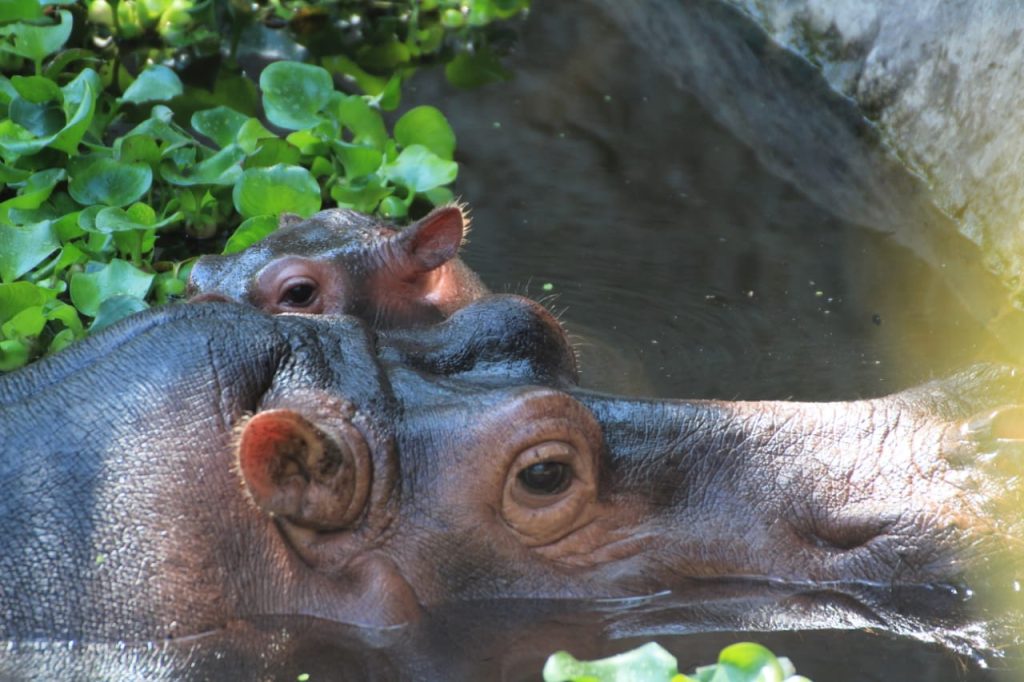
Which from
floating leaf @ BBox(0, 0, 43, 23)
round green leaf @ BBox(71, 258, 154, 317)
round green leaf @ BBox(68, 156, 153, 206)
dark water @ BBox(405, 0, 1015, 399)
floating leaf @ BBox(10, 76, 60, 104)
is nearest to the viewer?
round green leaf @ BBox(71, 258, 154, 317)

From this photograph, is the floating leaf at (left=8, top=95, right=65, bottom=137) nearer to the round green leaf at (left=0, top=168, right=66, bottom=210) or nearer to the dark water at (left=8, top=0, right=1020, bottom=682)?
the round green leaf at (left=0, top=168, right=66, bottom=210)

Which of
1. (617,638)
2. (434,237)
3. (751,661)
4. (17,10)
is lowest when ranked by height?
(17,10)

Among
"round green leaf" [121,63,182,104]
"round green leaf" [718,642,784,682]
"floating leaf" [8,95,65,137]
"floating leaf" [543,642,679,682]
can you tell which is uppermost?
"round green leaf" [718,642,784,682]

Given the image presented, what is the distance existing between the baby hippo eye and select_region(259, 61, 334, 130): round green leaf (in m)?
3.39

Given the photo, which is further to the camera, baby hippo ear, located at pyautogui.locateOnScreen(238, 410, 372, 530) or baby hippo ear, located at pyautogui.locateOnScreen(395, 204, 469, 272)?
baby hippo ear, located at pyautogui.locateOnScreen(395, 204, 469, 272)

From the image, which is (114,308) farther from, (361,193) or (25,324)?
(361,193)

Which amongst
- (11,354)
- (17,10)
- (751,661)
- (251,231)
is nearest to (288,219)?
(251,231)

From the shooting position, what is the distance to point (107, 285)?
571cm

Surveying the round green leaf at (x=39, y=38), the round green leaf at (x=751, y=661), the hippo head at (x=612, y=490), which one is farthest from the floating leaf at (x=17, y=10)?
the round green leaf at (x=751, y=661)

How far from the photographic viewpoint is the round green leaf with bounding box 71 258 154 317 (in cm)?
567

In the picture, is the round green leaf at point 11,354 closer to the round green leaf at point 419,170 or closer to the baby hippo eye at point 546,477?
the round green leaf at point 419,170

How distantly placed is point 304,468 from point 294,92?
3.59 meters

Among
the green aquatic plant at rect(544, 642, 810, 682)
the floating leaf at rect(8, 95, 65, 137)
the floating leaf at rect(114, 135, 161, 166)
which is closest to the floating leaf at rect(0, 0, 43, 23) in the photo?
the floating leaf at rect(8, 95, 65, 137)

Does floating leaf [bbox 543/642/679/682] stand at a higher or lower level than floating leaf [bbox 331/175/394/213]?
higher
